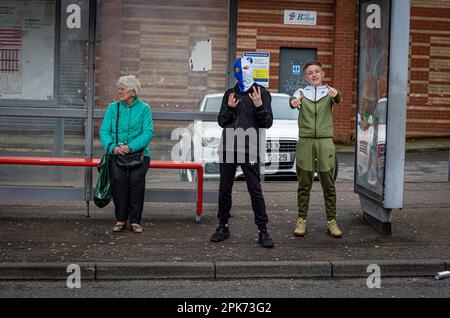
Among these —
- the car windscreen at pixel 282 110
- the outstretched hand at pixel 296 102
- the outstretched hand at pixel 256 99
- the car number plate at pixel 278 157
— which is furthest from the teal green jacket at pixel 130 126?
the car windscreen at pixel 282 110

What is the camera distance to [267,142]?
13008mm

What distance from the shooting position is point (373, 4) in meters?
9.09

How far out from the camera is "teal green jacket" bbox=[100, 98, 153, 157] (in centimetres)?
886

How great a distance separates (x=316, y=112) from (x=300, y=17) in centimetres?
1527

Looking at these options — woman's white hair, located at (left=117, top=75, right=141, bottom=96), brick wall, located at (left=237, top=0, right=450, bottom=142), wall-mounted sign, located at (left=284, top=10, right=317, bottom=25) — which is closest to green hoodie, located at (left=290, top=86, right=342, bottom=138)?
woman's white hair, located at (left=117, top=75, right=141, bottom=96)

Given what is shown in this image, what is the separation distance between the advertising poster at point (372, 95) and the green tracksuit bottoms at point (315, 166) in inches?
21.9

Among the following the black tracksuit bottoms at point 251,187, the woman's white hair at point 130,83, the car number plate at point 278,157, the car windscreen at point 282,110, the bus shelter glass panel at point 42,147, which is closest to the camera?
the black tracksuit bottoms at point 251,187

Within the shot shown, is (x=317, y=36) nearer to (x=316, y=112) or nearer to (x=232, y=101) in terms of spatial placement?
(x=316, y=112)

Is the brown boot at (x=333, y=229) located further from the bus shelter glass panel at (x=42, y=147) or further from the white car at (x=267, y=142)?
the bus shelter glass panel at (x=42, y=147)

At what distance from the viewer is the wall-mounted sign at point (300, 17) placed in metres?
23.3

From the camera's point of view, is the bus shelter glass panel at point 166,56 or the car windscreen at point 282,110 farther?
the car windscreen at point 282,110

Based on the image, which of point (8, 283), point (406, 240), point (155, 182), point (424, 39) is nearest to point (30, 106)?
point (155, 182)

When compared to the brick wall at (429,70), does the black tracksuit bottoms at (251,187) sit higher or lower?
lower
